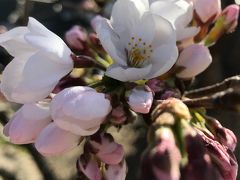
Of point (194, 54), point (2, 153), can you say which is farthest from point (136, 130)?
point (194, 54)

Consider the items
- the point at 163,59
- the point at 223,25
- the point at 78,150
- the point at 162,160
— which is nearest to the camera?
the point at 162,160

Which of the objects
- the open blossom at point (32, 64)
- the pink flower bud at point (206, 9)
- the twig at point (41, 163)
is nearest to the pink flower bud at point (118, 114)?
the open blossom at point (32, 64)

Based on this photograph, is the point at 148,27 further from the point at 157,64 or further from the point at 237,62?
the point at 237,62

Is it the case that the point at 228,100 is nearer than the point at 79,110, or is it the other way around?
the point at 228,100

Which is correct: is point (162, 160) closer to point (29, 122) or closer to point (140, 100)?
point (140, 100)

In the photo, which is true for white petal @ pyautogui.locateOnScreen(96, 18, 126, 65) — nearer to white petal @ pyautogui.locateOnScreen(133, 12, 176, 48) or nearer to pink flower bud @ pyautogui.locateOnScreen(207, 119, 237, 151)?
white petal @ pyautogui.locateOnScreen(133, 12, 176, 48)

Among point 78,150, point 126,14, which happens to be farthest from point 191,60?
point 78,150

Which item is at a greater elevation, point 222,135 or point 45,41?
point 45,41

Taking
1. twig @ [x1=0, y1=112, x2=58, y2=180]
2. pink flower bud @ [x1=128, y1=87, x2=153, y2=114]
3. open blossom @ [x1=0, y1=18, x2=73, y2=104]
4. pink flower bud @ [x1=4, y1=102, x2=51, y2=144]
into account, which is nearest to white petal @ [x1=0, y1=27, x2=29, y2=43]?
open blossom @ [x1=0, y1=18, x2=73, y2=104]
